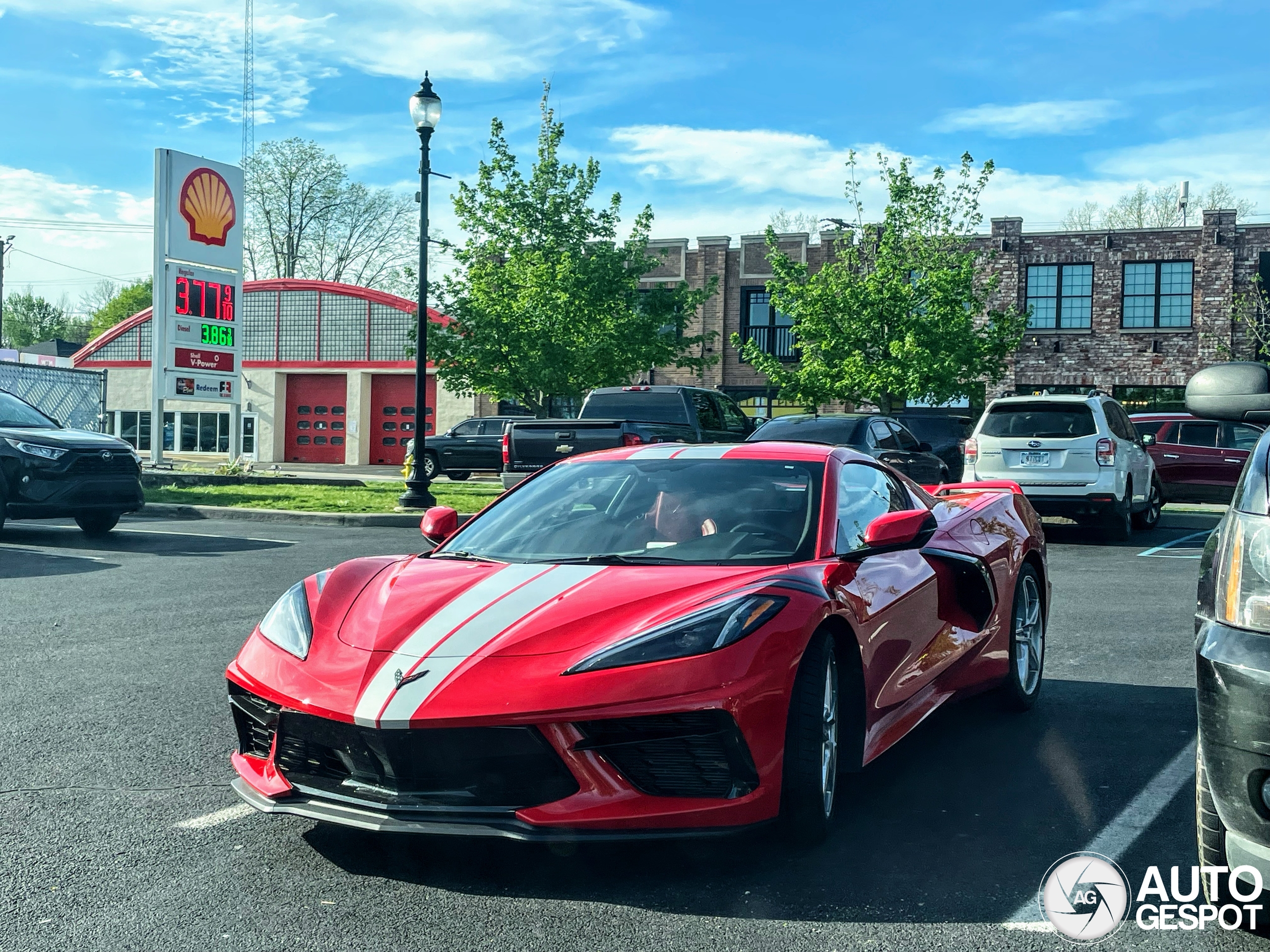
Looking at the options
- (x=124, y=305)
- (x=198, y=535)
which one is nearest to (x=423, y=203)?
(x=198, y=535)

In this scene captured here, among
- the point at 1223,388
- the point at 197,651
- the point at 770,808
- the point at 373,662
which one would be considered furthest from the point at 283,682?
the point at 197,651

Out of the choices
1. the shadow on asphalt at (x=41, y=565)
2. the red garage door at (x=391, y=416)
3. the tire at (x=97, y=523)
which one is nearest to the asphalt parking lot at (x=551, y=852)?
the shadow on asphalt at (x=41, y=565)

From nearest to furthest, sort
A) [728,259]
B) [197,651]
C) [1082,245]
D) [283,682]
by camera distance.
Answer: [283,682]
[197,651]
[1082,245]
[728,259]

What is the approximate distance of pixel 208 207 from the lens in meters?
26.9

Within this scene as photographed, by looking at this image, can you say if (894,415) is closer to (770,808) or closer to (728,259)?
(728,259)

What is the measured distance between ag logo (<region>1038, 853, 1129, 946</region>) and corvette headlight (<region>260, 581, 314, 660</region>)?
91.9 inches

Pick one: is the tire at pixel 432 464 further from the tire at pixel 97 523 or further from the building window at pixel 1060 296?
the building window at pixel 1060 296

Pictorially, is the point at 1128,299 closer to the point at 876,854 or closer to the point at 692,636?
the point at 876,854

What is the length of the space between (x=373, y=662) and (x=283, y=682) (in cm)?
30

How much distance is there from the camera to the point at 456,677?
348 centimetres

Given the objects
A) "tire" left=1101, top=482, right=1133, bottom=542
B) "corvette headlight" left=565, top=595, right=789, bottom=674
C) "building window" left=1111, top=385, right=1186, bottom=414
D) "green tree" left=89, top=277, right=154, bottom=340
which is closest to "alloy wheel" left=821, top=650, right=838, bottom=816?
"corvette headlight" left=565, top=595, right=789, bottom=674

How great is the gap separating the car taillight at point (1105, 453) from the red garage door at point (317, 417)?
34.6 meters

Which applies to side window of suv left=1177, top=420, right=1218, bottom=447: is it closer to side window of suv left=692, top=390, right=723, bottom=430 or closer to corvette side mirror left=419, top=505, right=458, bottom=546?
side window of suv left=692, top=390, right=723, bottom=430

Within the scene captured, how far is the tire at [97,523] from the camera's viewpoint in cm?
1406
